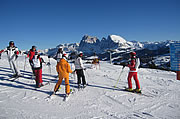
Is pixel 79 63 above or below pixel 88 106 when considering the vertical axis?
above

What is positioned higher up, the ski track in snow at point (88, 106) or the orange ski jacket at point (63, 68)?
the orange ski jacket at point (63, 68)

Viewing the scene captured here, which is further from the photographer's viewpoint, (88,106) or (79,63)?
(79,63)

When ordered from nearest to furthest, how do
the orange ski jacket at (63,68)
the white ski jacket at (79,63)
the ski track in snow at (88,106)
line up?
the ski track in snow at (88,106) < the orange ski jacket at (63,68) < the white ski jacket at (79,63)

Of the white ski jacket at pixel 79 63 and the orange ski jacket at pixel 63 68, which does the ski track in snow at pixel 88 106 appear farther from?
the white ski jacket at pixel 79 63

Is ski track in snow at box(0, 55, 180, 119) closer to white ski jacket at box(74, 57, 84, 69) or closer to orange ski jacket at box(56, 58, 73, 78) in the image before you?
orange ski jacket at box(56, 58, 73, 78)

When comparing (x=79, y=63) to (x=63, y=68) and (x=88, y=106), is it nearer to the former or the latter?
(x=63, y=68)

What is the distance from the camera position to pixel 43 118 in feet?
9.98

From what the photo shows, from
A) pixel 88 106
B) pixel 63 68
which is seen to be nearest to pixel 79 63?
pixel 63 68

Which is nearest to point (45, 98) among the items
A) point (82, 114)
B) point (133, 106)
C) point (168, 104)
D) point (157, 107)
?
point (82, 114)

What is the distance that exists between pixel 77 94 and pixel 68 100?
676 millimetres

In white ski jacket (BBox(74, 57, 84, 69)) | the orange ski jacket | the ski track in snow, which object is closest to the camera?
the ski track in snow

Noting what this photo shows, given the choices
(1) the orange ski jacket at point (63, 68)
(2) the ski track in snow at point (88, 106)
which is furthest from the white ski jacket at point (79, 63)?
(2) the ski track in snow at point (88, 106)

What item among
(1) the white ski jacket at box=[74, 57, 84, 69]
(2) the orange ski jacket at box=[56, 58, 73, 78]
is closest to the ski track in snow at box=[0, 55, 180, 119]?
(2) the orange ski jacket at box=[56, 58, 73, 78]

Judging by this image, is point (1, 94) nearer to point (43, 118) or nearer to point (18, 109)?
point (18, 109)
